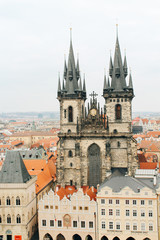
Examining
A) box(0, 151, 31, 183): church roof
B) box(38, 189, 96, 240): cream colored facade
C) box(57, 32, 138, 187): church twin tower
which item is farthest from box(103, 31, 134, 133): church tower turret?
box(0, 151, 31, 183): church roof

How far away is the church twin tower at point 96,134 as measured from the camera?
72000 millimetres

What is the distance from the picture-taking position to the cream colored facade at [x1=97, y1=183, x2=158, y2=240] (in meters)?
55.0

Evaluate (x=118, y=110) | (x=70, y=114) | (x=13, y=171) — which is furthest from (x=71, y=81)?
(x=13, y=171)

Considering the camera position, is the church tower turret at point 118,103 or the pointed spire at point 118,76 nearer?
the church tower turret at point 118,103

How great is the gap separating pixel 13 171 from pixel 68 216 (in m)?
13.6

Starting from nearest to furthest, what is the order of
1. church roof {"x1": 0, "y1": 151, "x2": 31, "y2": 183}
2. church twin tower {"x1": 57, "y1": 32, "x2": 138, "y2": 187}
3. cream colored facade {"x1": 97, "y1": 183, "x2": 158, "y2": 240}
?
cream colored facade {"x1": 97, "y1": 183, "x2": 158, "y2": 240} → church roof {"x1": 0, "y1": 151, "x2": 31, "y2": 183} → church twin tower {"x1": 57, "y1": 32, "x2": 138, "y2": 187}

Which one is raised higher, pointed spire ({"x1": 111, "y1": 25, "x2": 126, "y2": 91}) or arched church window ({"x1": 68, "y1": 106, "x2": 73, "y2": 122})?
pointed spire ({"x1": 111, "y1": 25, "x2": 126, "y2": 91})

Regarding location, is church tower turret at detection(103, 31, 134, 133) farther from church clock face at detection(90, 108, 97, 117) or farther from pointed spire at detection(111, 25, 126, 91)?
church clock face at detection(90, 108, 97, 117)

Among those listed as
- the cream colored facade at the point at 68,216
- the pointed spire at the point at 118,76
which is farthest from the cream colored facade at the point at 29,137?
the cream colored facade at the point at 68,216

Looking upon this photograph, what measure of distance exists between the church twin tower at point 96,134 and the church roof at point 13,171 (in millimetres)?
14597

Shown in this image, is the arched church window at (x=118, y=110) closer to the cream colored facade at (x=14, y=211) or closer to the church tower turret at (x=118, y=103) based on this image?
the church tower turret at (x=118, y=103)

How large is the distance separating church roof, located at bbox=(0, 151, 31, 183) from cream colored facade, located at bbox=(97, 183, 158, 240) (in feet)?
50.1

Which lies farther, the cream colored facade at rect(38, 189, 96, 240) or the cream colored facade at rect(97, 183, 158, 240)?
the cream colored facade at rect(38, 189, 96, 240)

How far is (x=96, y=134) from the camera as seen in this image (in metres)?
72.3
